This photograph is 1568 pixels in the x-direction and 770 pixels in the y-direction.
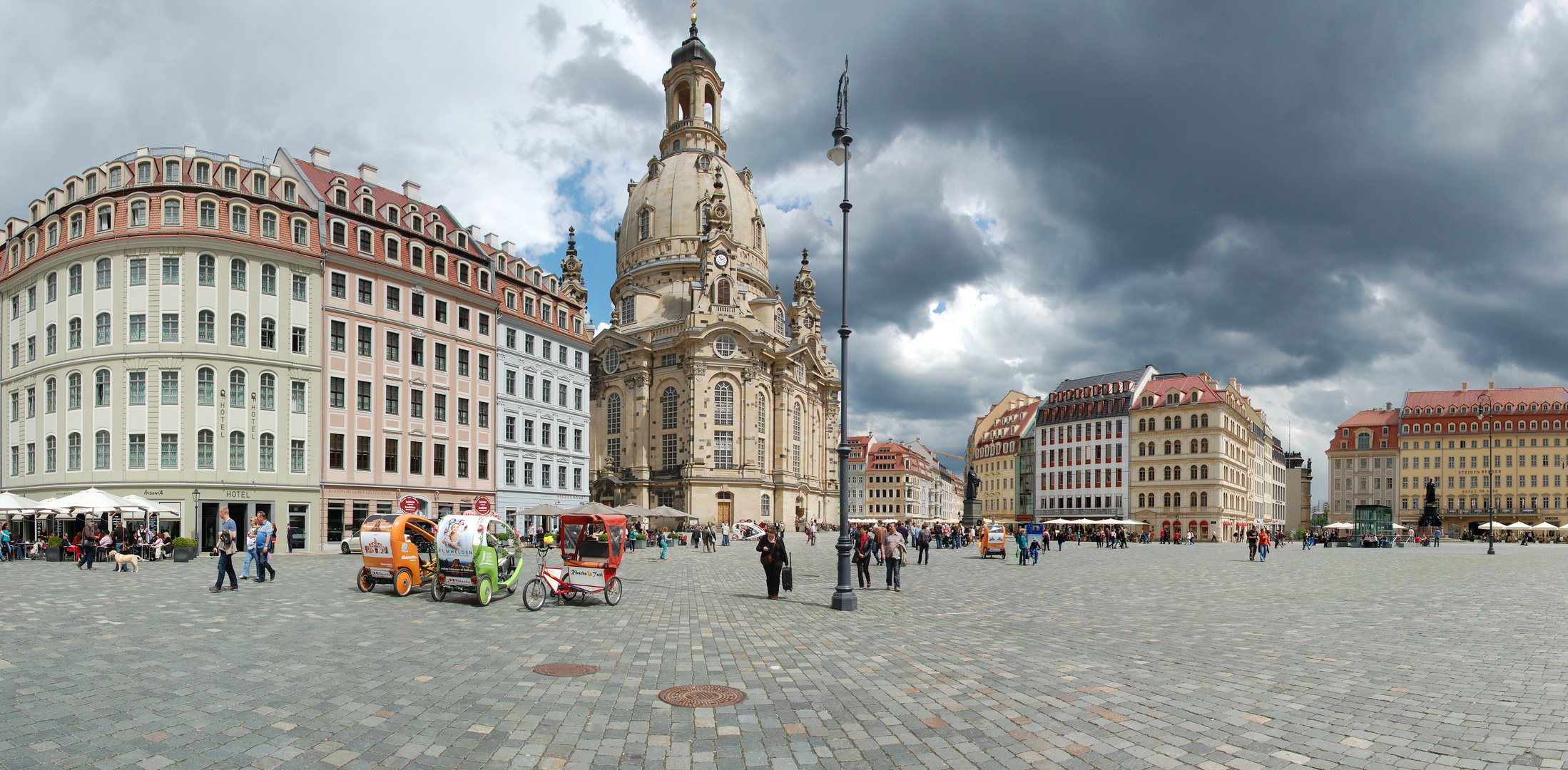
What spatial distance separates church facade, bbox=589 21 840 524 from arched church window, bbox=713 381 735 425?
0.11m

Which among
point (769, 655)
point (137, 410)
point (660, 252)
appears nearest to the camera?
point (769, 655)

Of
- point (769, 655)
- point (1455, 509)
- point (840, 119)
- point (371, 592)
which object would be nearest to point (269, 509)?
point (371, 592)

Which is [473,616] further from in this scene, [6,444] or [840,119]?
[6,444]

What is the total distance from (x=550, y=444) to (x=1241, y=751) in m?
50.3

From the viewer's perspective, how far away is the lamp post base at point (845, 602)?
1742 centimetres

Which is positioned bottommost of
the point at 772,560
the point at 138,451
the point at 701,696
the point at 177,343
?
the point at 772,560

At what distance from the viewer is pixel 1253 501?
352ft

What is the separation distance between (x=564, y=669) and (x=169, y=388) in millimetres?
34175

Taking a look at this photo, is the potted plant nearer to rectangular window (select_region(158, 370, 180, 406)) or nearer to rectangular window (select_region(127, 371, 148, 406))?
rectangular window (select_region(158, 370, 180, 406))

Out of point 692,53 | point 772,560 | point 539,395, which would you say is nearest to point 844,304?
point 772,560

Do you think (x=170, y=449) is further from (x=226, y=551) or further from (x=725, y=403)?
(x=725, y=403)

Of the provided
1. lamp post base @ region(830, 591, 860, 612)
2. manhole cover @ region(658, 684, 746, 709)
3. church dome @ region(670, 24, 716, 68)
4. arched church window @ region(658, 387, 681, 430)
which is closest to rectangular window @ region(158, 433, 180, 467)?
lamp post base @ region(830, 591, 860, 612)

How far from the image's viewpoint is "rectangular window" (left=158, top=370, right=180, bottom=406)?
118 feet

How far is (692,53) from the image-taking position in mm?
110688
